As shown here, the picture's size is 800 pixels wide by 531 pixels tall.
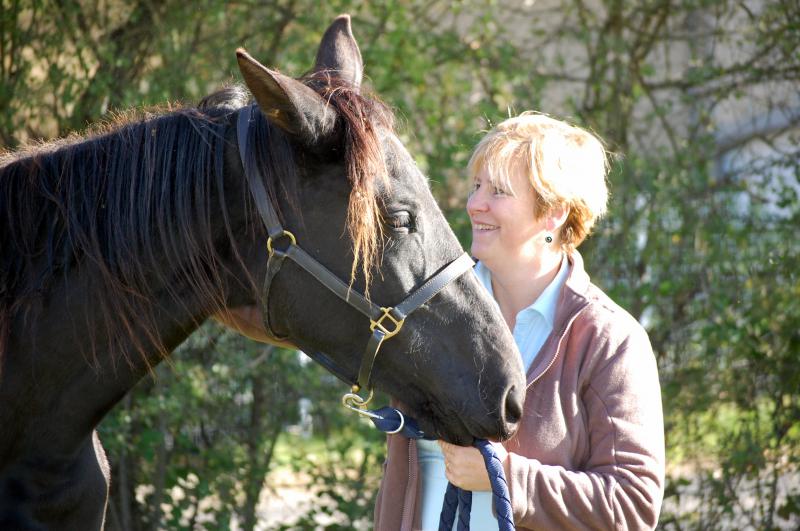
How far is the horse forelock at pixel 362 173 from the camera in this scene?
1953mm

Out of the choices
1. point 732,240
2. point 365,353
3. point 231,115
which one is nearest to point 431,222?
point 365,353

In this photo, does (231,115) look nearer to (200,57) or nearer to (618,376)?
(618,376)

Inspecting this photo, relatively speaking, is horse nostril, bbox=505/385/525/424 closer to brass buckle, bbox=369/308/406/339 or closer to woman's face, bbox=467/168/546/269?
brass buckle, bbox=369/308/406/339

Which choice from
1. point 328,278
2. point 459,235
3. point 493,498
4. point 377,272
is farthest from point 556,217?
point 459,235

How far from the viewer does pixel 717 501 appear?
4672 millimetres

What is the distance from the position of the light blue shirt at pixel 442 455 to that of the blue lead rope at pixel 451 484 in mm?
73

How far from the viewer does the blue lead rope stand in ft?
6.23

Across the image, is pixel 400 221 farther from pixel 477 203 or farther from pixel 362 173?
pixel 477 203

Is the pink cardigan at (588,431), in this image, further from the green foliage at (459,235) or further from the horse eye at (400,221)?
the green foliage at (459,235)

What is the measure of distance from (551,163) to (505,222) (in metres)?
0.20

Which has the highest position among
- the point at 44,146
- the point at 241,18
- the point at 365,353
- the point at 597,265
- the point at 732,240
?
the point at 241,18

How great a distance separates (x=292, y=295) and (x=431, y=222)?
1.28ft

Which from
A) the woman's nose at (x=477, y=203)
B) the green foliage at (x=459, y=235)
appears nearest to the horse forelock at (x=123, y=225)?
the woman's nose at (x=477, y=203)

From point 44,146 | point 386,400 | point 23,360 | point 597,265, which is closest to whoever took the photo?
point 23,360
